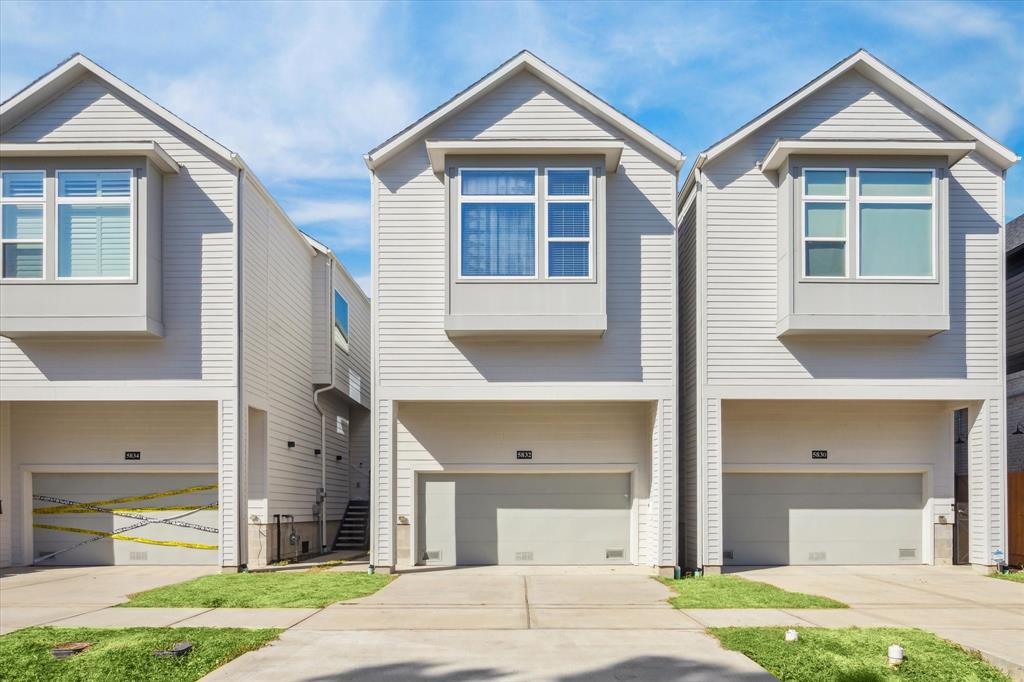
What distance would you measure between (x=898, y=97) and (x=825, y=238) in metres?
3.08

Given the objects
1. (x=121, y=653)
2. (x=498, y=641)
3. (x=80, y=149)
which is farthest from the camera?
(x=80, y=149)

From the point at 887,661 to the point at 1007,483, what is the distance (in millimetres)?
9265

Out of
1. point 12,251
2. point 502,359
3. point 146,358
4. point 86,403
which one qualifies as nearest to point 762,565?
point 502,359

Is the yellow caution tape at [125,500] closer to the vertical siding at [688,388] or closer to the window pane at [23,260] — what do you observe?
the window pane at [23,260]

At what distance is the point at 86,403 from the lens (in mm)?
16344

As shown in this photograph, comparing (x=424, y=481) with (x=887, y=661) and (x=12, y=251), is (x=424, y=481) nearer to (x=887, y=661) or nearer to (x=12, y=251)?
(x=12, y=251)

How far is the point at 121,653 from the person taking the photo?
829 centimetres

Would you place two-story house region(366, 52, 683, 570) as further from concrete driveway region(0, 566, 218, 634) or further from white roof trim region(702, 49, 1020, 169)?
concrete driveway region(0, 566, 218, 634)

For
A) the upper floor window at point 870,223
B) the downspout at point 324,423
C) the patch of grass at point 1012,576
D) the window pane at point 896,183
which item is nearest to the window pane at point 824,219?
the upper floor window at point 870,223

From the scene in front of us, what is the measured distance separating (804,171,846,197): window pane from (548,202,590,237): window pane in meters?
3.63

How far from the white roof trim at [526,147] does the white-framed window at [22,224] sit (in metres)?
6.44

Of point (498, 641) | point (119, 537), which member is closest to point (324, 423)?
point (119, 537)

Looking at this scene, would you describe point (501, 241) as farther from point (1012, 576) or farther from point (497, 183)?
point (1012, 576)

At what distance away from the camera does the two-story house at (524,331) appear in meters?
14.4
